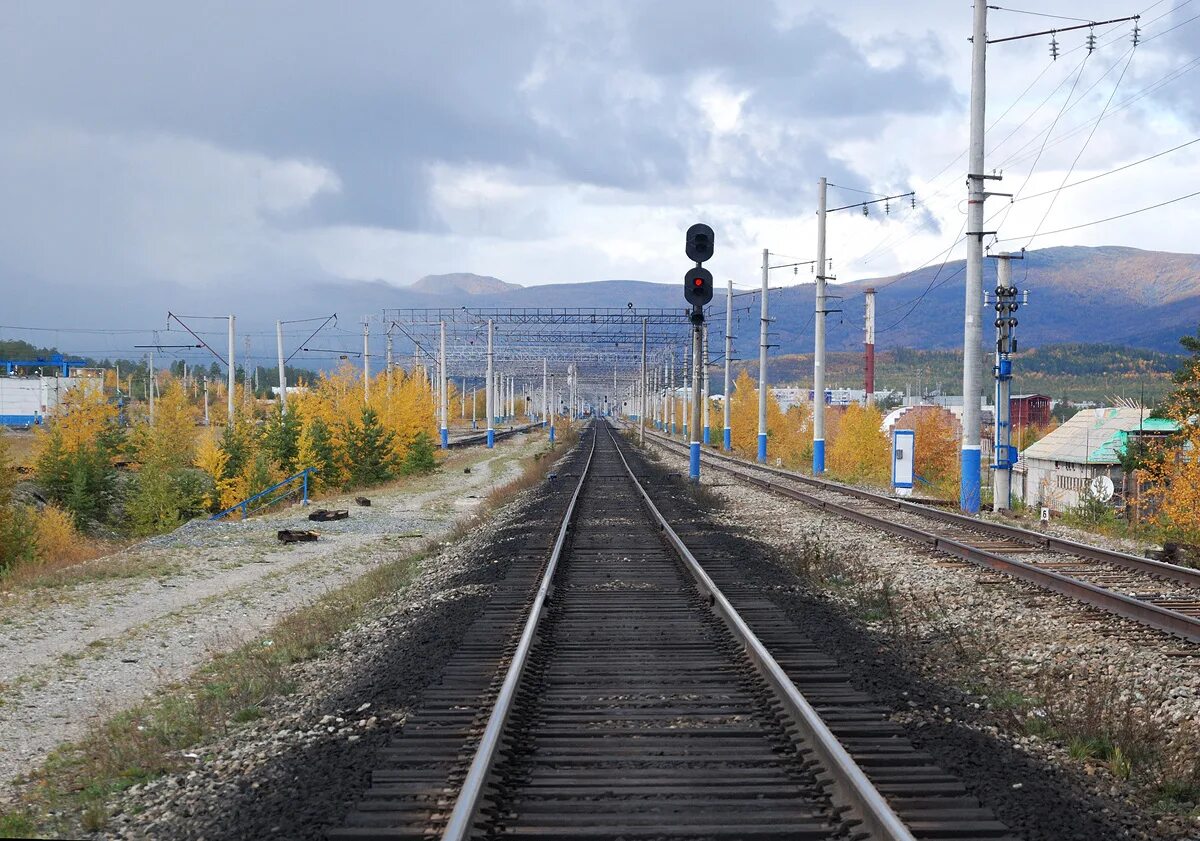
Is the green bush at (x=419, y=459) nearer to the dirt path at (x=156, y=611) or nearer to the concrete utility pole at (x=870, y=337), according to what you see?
the dirt path at (x=156, y=611)

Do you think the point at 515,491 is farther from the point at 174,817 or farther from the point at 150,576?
the point at 174,817

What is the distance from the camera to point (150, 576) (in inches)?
780

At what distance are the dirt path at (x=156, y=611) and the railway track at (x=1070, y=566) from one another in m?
9.66

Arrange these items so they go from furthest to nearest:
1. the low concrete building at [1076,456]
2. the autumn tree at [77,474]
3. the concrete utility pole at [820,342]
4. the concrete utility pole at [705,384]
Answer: the concrete utility pole at [705,384] < the low concrete building at [1076,456] < the autumn tree at [77,474] < the concrete utility pole at [820,342]

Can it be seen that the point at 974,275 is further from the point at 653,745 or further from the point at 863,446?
the point at 863,446

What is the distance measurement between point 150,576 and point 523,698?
14747 millimetres

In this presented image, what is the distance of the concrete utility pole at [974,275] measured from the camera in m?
22.1

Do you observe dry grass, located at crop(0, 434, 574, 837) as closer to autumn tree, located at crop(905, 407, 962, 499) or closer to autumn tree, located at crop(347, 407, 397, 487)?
autumn tree, located at crop(347, 407, 397, 487)

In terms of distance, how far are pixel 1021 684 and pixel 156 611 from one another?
12824 millimetres

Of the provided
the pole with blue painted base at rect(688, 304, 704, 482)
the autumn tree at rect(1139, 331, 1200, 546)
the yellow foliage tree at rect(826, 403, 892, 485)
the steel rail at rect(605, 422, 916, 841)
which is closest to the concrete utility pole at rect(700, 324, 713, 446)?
the yellow foliage tree at rect(826, 403, 892, 485)

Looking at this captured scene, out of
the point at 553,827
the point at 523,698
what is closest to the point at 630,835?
the point at 553,827

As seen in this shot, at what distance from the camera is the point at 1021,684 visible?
8.23 metres

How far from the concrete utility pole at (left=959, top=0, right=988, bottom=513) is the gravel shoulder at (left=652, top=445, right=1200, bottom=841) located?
8221mm

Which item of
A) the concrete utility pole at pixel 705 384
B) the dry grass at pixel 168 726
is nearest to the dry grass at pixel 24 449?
the concrete utility pole at pixel 705 384
